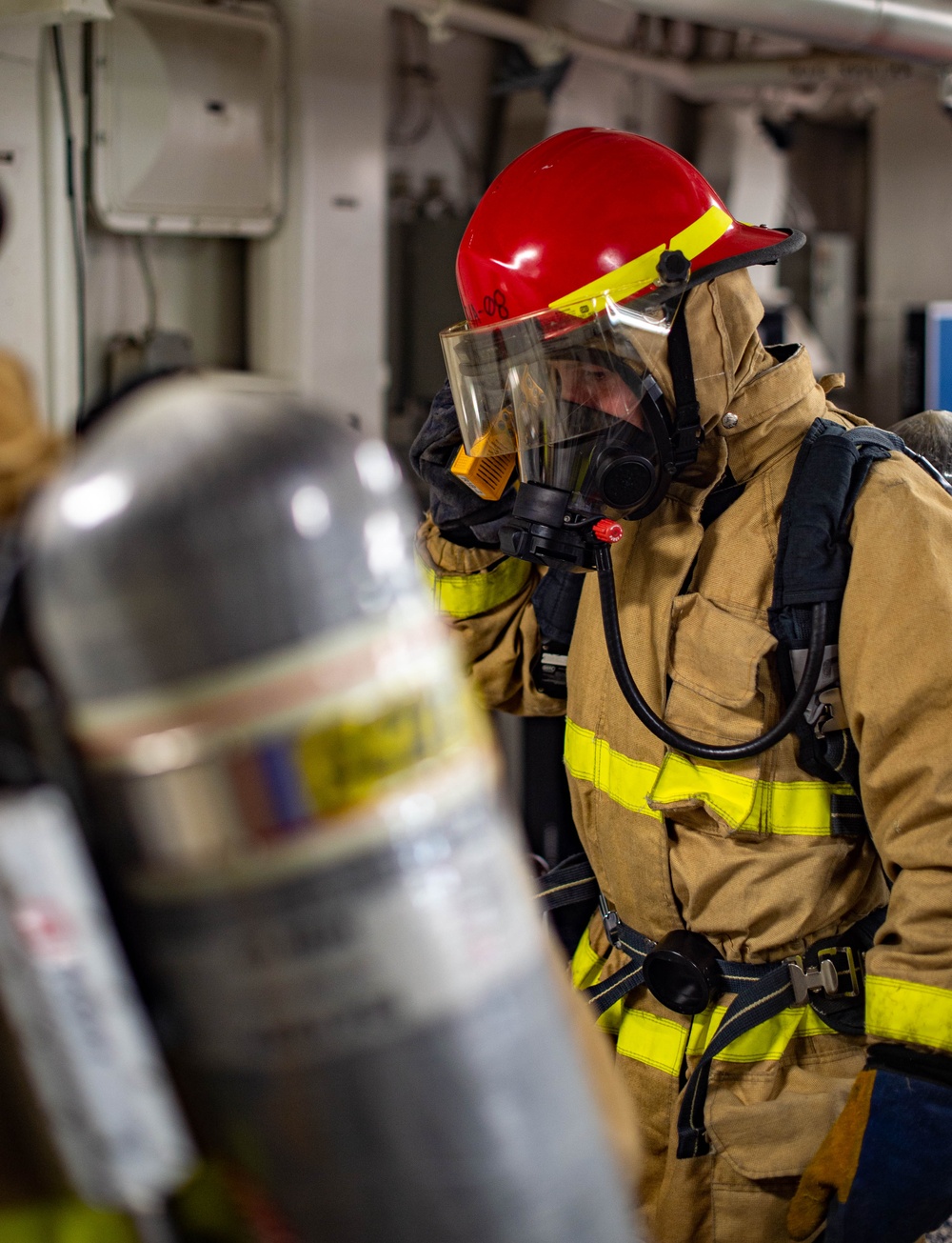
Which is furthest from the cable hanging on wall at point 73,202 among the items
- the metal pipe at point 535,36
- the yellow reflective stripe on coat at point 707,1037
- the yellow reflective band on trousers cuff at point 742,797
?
the yellow reflective stripe on coat at point 707,1037

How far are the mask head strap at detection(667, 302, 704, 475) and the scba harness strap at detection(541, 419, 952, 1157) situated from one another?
15 cm

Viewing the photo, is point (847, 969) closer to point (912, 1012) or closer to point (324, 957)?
point (912, 1012)

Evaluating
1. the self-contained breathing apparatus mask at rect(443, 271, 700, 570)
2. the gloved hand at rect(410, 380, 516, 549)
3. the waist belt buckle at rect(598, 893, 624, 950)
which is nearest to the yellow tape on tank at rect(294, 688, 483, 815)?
the self-contained breathing apparatus mask at rect(443, 271, 700, 570)

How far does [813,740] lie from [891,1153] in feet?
1.60

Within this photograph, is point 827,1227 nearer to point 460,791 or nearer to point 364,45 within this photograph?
point 460,791

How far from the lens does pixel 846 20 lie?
391cm

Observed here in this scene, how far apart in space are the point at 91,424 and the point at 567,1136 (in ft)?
1.58

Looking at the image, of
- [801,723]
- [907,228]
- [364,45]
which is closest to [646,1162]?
[801,723]

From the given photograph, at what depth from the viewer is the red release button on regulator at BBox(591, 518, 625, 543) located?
1.71 meters

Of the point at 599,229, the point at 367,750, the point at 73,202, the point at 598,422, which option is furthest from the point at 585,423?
the point at 73,202

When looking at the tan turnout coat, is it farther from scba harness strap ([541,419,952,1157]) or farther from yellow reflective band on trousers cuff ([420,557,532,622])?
yellow reflective band on trousers cuff ([420,557,532,622])

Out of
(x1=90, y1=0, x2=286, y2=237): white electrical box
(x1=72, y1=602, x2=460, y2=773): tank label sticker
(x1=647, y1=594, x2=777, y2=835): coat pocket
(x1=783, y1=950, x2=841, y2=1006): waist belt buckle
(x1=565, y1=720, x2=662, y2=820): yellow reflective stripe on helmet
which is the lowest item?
(x1=783, y1=950, x2=841, y2=1006): waist belt buckle

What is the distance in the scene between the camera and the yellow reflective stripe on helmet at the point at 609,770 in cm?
174

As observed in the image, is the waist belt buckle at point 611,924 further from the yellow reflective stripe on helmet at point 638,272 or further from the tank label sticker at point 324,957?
the tank label sticker at point 324,957
